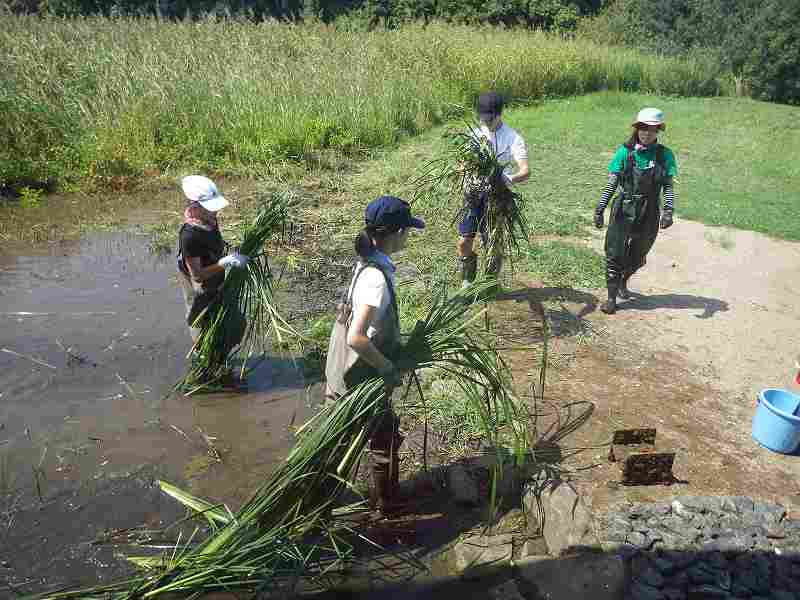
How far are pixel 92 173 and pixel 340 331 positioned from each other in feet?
24.2

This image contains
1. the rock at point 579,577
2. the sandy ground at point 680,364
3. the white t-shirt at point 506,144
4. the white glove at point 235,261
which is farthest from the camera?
the white t-shirt at point 506,144

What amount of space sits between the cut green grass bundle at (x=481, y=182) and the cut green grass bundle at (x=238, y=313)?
1.30 metres

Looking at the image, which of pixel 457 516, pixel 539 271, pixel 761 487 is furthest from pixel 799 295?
pixel 457 516

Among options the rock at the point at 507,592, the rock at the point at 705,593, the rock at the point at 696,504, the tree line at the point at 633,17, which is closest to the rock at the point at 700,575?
the rock at the point at 705,593

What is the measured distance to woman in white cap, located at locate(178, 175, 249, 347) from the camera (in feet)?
13.7

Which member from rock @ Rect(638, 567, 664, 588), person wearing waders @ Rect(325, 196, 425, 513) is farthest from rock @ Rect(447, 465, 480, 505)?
rock @ Rect(638, 567, 664, 588)

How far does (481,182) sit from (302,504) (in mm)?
3125

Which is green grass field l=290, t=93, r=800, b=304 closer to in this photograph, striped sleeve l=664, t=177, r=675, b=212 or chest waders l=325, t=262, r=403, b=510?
striped sleeve l=664, t=177, r=675, b=212

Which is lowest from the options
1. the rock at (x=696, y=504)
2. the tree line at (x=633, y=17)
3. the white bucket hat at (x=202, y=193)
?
the rock at (x=696, y=504)

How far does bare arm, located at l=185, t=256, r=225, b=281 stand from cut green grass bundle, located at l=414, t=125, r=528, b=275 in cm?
174

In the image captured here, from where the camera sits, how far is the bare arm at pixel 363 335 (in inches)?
116

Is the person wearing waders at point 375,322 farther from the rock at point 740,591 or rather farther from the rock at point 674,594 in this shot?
the rock at point 740,591

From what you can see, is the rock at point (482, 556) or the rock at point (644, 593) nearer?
the rock at point (644, 593)

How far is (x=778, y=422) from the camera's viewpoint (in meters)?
4.01
